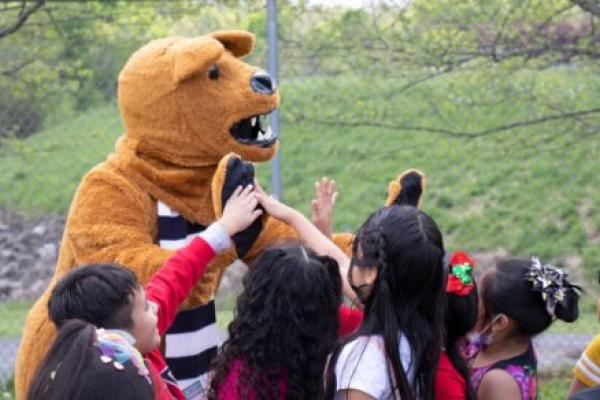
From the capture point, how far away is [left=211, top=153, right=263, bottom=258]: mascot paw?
3188 millimetres

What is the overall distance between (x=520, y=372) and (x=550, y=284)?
278mm

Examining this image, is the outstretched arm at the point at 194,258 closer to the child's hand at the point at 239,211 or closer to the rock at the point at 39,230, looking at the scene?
the child's hand at the point at 239,211

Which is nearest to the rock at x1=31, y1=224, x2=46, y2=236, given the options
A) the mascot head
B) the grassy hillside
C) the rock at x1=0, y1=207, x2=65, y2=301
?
the rock at x1=0, y1=207, x2=65, y2=301

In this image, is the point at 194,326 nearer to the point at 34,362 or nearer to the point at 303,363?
the point at 34,362

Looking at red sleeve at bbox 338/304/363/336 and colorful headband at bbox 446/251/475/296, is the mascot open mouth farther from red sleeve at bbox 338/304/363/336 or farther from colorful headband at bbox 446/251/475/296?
colorful headband at bbox 446/251/475/296

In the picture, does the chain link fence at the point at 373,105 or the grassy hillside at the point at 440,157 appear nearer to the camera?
the chain link fence at the point at 373,105

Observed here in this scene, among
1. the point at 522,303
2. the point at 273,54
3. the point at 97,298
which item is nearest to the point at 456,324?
the point at 522,303

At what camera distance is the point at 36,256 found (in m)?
8.13

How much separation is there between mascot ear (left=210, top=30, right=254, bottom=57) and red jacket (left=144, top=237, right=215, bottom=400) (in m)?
0.96

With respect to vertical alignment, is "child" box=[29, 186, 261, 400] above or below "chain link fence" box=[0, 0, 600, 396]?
above

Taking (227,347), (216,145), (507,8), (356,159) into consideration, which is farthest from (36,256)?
(227,347)

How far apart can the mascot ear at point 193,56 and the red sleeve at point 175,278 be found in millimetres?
668

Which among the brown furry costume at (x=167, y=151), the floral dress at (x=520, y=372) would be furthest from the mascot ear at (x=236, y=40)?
the floral dress at (x=520, y=372)

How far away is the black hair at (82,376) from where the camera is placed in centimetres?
169
